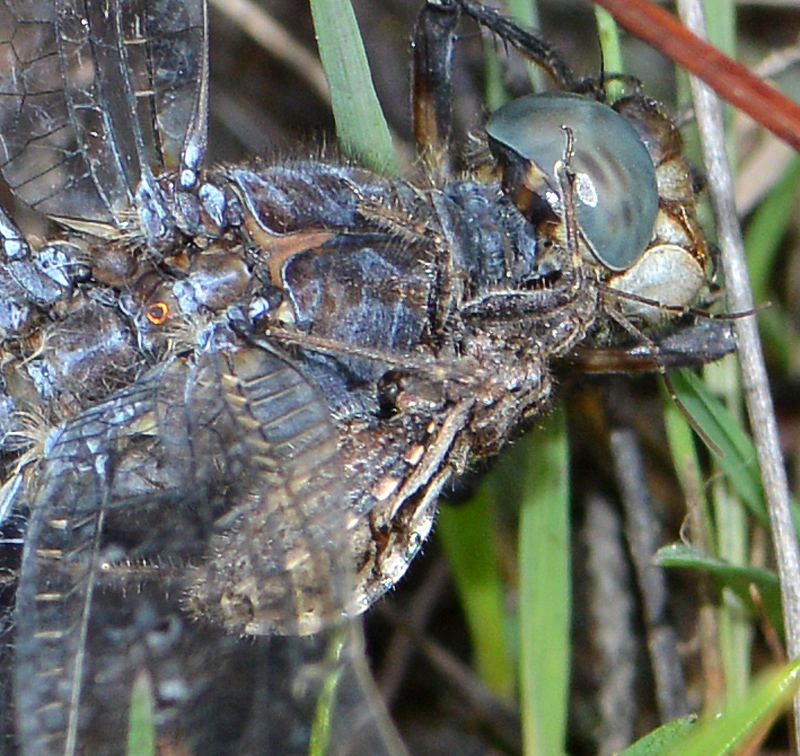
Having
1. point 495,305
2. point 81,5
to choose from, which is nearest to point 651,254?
point 495,305

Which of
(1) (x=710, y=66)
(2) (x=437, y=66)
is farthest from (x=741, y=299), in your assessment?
(2) (x=437, y=66)

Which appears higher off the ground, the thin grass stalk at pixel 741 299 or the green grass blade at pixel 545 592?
the thin grass stalk at pixel 741 299

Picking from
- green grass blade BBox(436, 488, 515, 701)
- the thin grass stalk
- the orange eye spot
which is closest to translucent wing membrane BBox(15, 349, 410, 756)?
the orange eye spot

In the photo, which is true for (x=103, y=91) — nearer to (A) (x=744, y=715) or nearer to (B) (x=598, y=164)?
(B) (x=598, y=164)

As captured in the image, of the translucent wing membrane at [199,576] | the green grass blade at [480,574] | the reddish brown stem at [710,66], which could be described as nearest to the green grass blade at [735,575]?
the green grass blade at [480,574]

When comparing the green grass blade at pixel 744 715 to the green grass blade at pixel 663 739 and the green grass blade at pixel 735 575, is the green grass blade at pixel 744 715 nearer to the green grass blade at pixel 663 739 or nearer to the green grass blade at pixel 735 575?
the green grass blade at pixel 663 739

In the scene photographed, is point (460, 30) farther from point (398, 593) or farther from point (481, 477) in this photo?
point (398, 593)

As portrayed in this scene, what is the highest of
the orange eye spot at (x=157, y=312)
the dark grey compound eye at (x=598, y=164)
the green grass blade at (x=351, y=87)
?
the green grass blade at (x=351, y=87)
